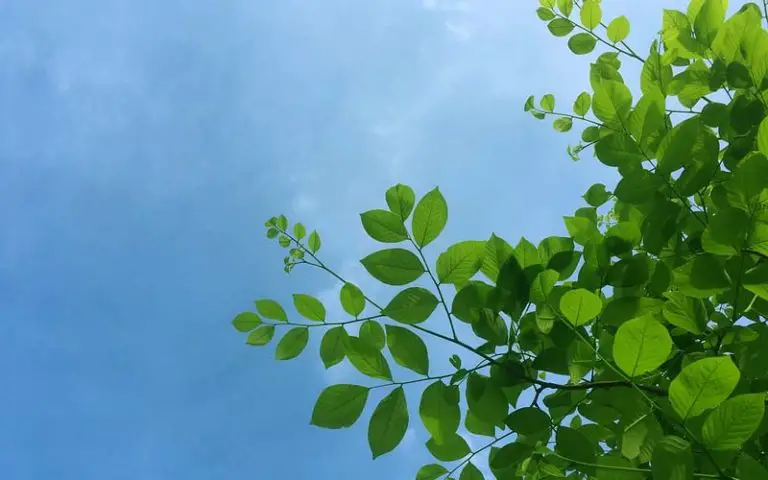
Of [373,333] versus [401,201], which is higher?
[401,201]

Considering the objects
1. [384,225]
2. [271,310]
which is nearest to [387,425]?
[384,225]

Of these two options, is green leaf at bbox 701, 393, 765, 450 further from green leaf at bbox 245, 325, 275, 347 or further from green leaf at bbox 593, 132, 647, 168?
green leaf at bbox 245, 325, 275, 347

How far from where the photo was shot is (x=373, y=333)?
128cm

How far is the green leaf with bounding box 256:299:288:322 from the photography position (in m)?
1.55

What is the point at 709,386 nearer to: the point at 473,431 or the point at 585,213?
the point at 473,431

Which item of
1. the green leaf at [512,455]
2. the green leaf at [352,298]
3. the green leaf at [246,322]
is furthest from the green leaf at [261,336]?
the green leaf at [512,455]

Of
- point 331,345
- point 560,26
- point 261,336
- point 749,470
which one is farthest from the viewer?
point 560,26

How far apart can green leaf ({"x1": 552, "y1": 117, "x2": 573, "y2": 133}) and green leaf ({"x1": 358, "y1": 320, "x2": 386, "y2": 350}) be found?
1.60 metres

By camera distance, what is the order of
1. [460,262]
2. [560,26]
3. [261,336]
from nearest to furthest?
1. [460,262]
2. [261,336]
3. [560,26]

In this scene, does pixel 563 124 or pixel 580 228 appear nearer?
pixel 580 228

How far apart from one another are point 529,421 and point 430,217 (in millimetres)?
471

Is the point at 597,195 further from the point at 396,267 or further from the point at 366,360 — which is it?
the point at 366,360

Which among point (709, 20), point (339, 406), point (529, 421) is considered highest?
point (709, 20)

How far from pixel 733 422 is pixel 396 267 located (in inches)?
26.4
